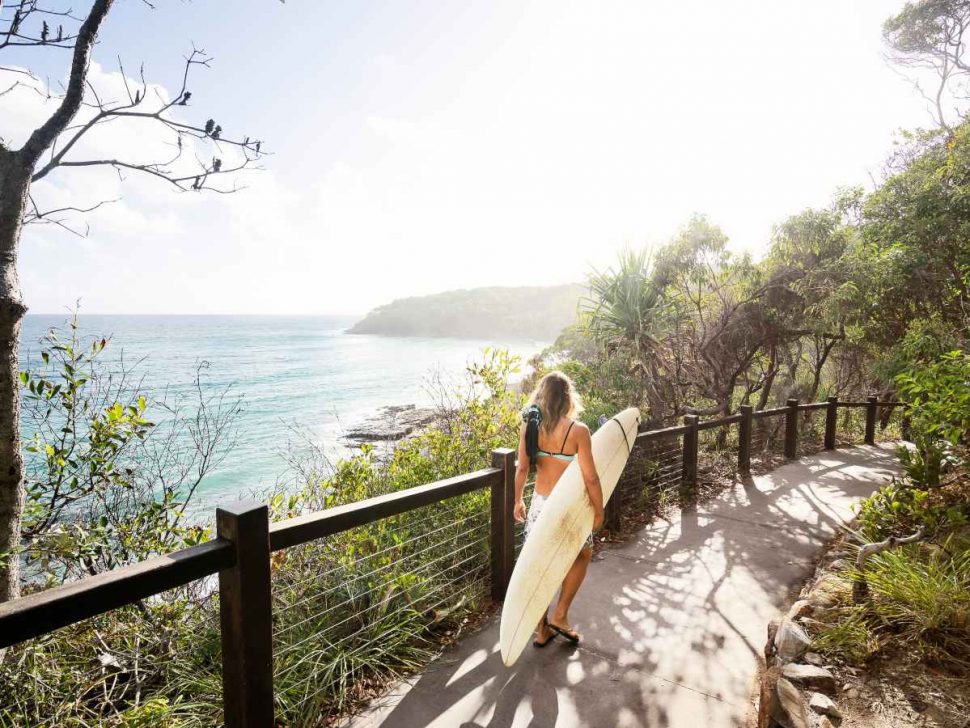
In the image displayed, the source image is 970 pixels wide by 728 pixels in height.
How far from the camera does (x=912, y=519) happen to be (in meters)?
3.78

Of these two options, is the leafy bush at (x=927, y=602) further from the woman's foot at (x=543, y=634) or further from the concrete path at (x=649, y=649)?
the woman's foot at (x=543, y=634)

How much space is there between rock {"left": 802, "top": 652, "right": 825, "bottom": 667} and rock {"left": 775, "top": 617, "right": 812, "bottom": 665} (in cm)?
3

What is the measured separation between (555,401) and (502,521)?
1.01 metres

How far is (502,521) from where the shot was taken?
3451mm

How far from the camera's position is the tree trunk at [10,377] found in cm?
259

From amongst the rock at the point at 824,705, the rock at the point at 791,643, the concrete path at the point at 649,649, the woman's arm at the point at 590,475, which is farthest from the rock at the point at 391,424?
the rock at the point at 824,705

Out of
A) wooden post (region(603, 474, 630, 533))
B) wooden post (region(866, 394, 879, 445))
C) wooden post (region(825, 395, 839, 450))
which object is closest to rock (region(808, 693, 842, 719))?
wooden post (region(603, 474, 630, 533))

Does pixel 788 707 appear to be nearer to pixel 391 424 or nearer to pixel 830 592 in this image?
pixel 830 592

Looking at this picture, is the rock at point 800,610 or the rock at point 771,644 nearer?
the rock at point 771,644

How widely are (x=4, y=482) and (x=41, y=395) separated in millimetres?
1047

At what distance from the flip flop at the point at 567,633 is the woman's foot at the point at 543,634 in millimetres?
22

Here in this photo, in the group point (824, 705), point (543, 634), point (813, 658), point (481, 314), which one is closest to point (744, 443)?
point (813, 658)

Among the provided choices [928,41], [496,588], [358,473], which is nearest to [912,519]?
[496,588]

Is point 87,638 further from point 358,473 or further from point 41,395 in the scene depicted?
point 358,473
